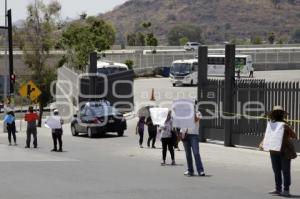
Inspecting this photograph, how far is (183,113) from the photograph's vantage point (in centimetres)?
1706

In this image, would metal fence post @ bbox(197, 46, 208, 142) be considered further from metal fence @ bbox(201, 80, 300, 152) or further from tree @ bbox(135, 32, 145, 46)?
tree @ bbox(135, 32, 145, 46)

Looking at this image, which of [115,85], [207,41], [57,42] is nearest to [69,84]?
[115,85]


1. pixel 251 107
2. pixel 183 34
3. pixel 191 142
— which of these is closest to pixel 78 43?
pixel 251 107

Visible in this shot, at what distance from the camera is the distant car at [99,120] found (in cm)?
3422

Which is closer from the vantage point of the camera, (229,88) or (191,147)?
(191,147)

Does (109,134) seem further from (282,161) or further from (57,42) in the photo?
(57,42)

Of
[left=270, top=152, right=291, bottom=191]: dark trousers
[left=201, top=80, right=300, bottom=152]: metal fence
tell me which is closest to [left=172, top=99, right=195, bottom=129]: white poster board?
[left=270, top=152, right=291, bottom=191]: dark trousers

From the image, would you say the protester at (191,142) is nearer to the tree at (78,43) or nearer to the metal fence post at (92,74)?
the metal fence post at (92,74)

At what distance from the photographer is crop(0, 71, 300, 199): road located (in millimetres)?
13547

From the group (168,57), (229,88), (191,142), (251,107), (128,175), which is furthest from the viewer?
(168,57)

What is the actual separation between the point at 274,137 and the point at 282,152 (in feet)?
1.06

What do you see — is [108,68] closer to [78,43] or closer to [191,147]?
[78,43]

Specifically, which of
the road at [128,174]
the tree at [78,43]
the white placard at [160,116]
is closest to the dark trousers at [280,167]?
the road at [128,174]

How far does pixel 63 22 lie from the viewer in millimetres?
64688
